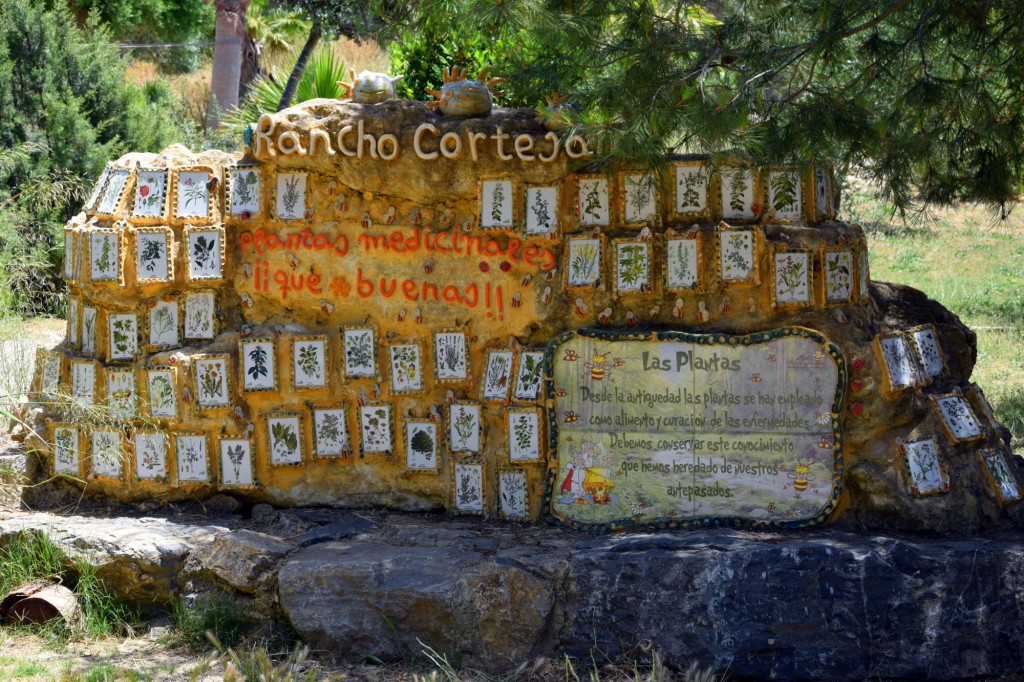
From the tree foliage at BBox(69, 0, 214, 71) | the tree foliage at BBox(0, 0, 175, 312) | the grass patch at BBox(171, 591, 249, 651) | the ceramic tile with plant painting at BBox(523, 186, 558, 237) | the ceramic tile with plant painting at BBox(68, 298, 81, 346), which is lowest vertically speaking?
the grass patch at BBox(171, 591, 249, 651)

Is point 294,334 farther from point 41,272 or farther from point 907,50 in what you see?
point 41,272

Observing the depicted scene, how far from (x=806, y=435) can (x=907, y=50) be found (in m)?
1.96

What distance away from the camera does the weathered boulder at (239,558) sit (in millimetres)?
5500

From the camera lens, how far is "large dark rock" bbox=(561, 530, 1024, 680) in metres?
4.95

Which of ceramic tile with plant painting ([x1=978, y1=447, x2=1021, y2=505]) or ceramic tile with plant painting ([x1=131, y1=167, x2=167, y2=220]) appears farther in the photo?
ceramic tile with plant painting ([x1=131, y1=167, x2=167, y2=220])

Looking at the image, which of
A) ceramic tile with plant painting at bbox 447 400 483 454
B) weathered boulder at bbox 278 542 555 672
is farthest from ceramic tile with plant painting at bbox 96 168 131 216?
weathered boulder at bbox 278 542 555 672

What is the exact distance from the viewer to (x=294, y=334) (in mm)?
6371

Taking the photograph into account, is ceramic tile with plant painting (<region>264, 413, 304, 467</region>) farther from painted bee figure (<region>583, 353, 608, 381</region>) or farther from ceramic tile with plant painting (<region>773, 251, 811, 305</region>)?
ceramic tile with plant painting (<region>773, 251, 811, 305</region>)

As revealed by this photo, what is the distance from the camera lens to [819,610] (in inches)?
197

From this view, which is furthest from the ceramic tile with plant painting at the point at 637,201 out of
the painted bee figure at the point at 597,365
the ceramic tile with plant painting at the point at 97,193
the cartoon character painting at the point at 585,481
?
the ceramic tile with plant painting at the point at 97,193

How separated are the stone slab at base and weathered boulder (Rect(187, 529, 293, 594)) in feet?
0.04

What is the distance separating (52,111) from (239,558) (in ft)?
27.3

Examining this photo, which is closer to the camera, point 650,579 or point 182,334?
point 650,579

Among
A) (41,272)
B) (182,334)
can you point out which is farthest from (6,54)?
(182,334)
